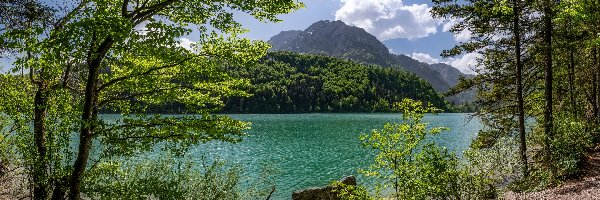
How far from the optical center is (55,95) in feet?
42.2

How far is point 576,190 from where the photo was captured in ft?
51.0

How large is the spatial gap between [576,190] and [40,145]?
18891mm

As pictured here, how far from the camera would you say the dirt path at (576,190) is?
1463cm

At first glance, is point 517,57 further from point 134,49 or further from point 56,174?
→ point 56,174

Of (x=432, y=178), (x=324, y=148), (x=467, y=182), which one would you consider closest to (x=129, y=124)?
(x=432, y=178)

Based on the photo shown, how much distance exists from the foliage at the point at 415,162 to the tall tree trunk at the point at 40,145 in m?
9.00

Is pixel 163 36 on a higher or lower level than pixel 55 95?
higher

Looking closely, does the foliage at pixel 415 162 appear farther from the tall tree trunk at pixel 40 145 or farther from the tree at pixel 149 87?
the tall tree trunk at pixel 40 145

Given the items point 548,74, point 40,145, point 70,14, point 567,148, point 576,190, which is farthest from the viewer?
point 548,74

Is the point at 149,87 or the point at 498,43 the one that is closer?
the point at 149,87

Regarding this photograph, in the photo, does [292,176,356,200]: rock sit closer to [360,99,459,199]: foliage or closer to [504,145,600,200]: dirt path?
[504,145,600,200]: dirt path

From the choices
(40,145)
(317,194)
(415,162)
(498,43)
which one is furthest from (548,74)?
(40,145)

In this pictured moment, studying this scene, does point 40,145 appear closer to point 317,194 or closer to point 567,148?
point 317,194

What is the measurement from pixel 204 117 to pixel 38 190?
19.6ft
